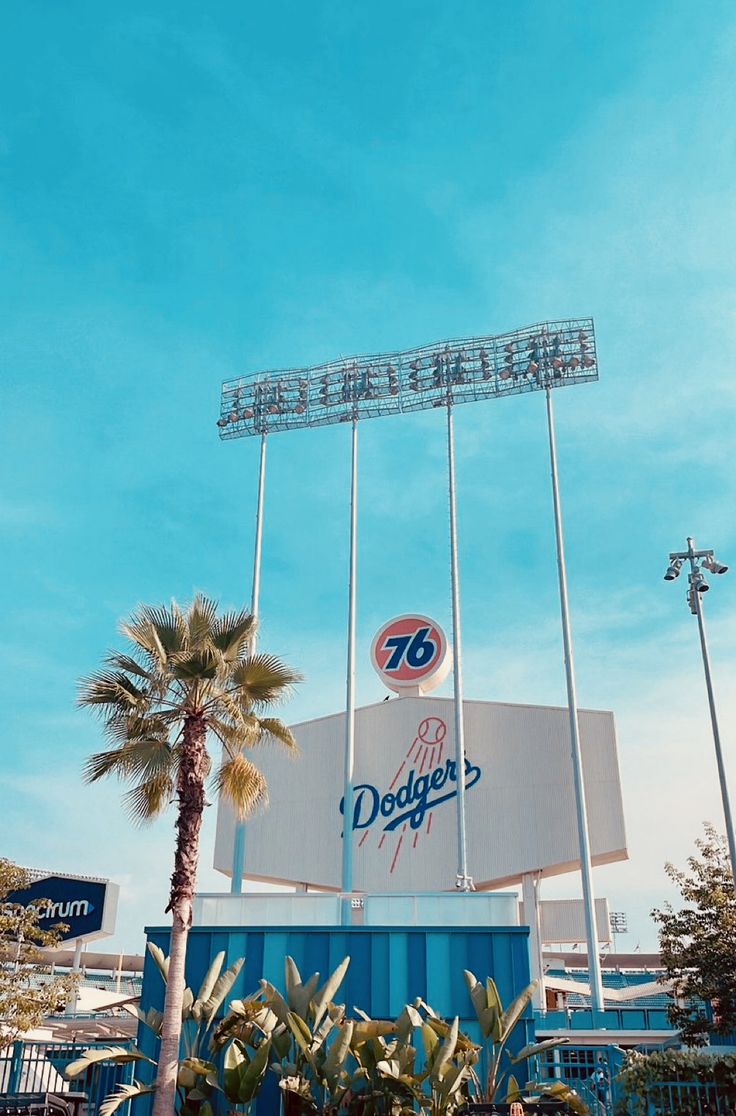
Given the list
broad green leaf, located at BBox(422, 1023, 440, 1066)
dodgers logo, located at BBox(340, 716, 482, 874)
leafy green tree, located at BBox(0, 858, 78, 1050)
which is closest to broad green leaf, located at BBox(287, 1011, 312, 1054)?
broad green leaf, located at BBox(422, 1023, 440, 1066)

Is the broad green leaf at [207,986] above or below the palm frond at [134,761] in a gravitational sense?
below

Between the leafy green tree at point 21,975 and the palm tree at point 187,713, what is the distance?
6.73 m

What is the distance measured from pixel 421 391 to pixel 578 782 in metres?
15.5

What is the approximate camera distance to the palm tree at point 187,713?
1873cm

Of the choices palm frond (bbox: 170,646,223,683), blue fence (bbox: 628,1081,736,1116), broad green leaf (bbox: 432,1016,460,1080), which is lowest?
blue fence (bbox: 628,1081,736,1116)

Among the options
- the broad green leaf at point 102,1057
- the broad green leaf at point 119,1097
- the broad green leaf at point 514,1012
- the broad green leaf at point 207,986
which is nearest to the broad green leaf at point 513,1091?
the broad green leaf at point 514,1012

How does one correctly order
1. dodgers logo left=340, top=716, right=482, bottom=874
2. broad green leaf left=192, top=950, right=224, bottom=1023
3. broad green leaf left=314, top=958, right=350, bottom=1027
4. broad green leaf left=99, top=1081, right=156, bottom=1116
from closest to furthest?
broad green leaf left=99, top=1081, right=156, bottom=1116 → broad green leaf left=314, top=958, right=350, bottom=1027 → broad green leaf left=192, top=950, right=224, bottom=1023 → dodgers logo left=340, top=716, right=482, bottom=874

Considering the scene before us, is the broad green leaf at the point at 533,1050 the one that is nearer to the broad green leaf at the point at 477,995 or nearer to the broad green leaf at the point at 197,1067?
the broad green leaf at the point at 477,995

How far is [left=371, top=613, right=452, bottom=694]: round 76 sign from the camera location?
122ft

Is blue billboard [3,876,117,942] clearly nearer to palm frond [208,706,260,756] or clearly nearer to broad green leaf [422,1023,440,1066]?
palm frond [208,706,260,756]

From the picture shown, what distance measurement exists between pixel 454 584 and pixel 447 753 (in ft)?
20.8

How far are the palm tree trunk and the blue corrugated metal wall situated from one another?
286 centimetres

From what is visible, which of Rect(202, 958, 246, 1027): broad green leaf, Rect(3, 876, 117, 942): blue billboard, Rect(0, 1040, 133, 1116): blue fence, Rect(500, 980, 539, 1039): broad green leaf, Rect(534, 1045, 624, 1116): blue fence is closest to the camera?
Rect(500, 980, 539, 1039): broad green leaf

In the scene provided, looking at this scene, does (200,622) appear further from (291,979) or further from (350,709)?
(350,709)
